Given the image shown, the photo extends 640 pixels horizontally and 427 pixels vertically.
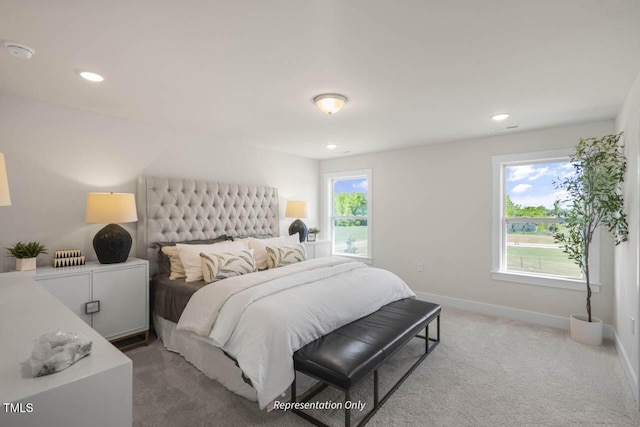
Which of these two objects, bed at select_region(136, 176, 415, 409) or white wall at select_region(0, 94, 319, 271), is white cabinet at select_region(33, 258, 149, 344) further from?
white wall at select_region(0, 94, 319, 271)

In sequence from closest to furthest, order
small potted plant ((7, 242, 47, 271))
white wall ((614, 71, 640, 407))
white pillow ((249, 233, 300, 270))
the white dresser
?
the white dresser
white wall ((614, 71, 640, 407))
small potted plant ((7, 242, 47, 271))
white pillow ((249, 233, 300, 270))

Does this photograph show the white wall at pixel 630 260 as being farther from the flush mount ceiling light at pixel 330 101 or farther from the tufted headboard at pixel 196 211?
the tufted headboard at pixel 196 211

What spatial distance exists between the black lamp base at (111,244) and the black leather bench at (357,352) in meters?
2.05

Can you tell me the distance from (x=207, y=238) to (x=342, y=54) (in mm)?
2744

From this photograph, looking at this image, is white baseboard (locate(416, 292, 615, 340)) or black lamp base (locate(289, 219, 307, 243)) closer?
white baseboard (locate(416, 292, 615, 340))

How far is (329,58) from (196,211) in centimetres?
251

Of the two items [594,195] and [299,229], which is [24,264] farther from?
[594,195]

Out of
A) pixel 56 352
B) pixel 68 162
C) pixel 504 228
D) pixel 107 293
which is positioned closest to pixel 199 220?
pixel 107 293

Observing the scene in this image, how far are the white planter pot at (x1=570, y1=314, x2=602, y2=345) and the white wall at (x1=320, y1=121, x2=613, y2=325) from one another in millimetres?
346

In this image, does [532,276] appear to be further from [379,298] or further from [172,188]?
[172,188]

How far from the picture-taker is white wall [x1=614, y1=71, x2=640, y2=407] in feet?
7.34

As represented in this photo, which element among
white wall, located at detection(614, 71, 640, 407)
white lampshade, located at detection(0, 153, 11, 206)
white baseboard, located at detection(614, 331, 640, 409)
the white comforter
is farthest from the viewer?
white wall, located at detection(614, 71, 640, 407)

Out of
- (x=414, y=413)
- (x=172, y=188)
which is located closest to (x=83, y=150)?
(x=172, y=188)

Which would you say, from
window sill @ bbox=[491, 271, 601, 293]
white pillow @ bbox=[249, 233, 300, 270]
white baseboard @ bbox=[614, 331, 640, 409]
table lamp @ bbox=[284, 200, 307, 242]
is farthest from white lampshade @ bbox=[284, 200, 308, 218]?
white baseboard @ bbox=[614, 331, 640, 409]
